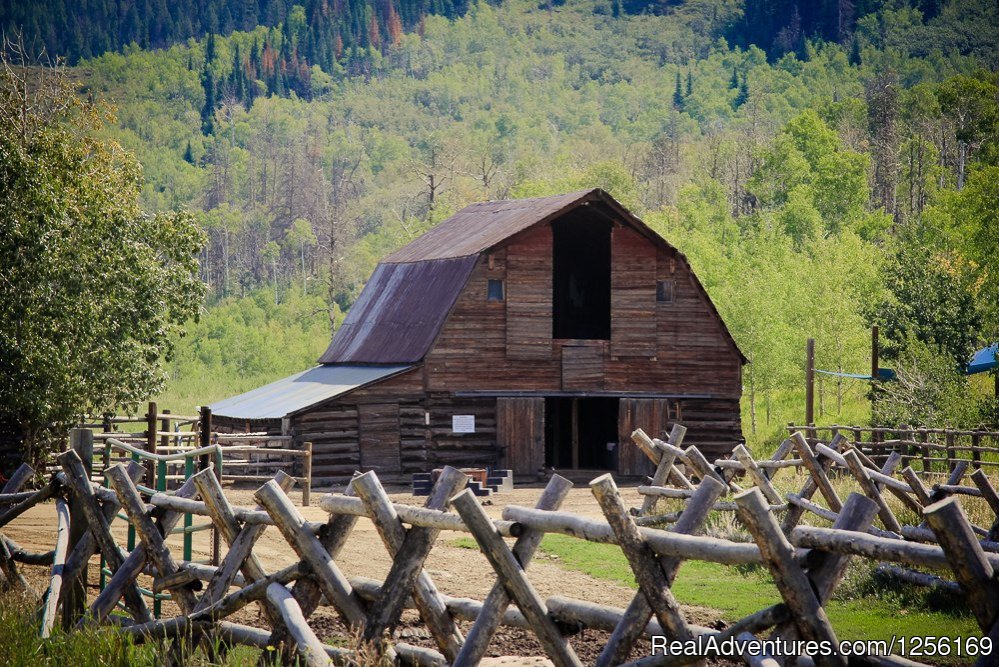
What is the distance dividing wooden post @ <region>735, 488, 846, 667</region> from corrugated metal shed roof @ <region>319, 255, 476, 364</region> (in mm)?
27024

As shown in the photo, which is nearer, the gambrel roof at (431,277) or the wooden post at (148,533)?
the wooden post at (148,533)

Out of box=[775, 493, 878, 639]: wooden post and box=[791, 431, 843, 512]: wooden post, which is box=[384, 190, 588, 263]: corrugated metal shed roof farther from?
box=[775, 493, 878, 639]: wooden post

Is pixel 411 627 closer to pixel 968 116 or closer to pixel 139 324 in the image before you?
pixel 139 324

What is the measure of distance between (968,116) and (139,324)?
288ft

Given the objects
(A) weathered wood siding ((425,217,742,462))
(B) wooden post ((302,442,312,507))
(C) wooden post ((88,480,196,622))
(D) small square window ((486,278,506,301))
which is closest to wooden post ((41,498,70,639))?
(C) wooden post ((88,480,196,622))

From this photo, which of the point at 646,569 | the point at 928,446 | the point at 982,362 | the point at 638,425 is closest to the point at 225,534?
the point at 646,569

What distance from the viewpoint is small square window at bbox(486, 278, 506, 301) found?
36.5 metres

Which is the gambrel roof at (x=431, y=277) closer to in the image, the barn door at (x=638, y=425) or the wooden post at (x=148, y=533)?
the barn door at (x=638, y=425)

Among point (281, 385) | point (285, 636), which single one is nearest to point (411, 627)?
point (285, 636)

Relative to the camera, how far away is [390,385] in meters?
36.1

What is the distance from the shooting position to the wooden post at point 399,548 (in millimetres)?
10875

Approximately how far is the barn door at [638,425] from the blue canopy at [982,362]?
13.8 meters

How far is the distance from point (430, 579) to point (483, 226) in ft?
98.6

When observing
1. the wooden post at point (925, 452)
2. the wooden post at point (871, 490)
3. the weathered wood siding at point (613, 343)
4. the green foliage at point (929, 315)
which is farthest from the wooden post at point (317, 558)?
the green foliage at point (929, 315)
